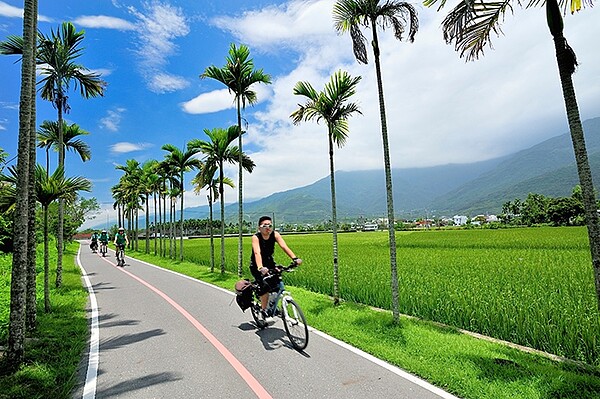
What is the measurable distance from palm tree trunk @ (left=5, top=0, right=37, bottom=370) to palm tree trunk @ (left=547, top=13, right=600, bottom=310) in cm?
733

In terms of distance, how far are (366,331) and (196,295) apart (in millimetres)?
6292

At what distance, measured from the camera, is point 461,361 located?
495 cm

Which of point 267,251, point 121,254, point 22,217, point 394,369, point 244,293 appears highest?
point 22,217

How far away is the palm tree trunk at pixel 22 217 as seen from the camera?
5.26 m

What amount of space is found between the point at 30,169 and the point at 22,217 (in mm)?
1867

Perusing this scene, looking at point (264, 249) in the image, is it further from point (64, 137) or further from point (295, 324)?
point (64, 137)

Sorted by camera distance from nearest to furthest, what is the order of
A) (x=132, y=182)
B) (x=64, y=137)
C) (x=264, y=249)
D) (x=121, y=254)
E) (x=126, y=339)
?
(x=264, y=249), (x=126, y=339), (x=64, y=137), (x=121, y=254), (x=132, y=182)

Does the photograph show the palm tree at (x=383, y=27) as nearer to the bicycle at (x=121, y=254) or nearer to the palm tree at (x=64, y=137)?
the palm tree at (x=64, y=137)

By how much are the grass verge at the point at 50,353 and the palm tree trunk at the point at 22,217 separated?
37 centimetres

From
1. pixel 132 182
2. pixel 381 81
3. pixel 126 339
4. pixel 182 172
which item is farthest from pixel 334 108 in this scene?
pixel 132 182

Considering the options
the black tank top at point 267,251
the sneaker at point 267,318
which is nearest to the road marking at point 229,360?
the sneaker at point 267,318

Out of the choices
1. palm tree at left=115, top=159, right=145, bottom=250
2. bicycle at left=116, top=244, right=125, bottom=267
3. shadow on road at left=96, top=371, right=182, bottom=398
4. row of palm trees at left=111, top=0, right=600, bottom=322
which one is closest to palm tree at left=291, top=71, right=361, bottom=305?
row of palm trees at left=111, top=0, right=600, bottom=322

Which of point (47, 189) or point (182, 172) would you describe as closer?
point (47, 189)

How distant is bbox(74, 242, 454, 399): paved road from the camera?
4355 mm
